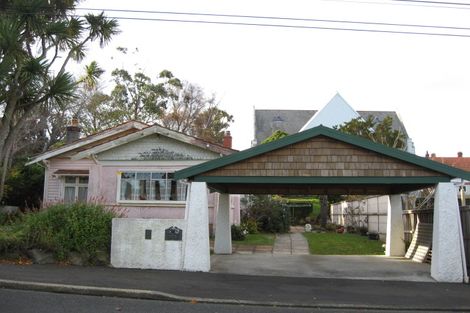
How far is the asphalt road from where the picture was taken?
26.8 ft

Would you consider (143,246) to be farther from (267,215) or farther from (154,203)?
(267,215)

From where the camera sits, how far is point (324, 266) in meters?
14.2

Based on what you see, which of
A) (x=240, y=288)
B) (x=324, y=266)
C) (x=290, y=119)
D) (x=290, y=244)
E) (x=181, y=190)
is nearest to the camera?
(x=240, y=288)

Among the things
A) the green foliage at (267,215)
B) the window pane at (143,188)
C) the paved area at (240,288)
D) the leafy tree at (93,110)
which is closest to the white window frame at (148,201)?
the window pane at (143,188)

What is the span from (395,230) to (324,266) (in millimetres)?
4258

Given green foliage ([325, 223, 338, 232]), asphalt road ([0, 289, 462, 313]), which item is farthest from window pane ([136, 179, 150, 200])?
asphalt road ([0, 289, 462, 313])

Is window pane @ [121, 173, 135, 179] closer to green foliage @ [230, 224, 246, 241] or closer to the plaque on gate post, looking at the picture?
green foliage @ [230, 224, 246, 241]

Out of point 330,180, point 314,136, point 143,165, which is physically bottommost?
point 330,180

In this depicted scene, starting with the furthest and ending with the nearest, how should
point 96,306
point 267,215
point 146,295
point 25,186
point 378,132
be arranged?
point 378,132, point 267,215, point 25,186, point 146,295, point 96,306

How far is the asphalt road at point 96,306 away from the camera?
817cm

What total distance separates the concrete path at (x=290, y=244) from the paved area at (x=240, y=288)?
6153 mm

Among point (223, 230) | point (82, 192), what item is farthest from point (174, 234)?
point (82, 192)

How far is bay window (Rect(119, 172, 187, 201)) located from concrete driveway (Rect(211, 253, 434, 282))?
17.8 ft

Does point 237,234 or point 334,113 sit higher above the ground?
point 334,113
